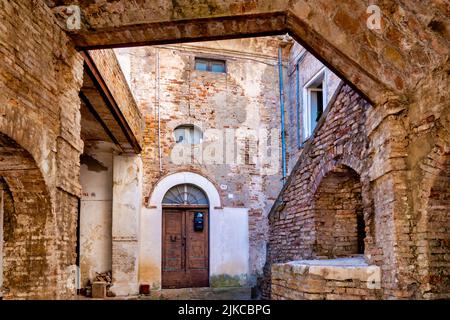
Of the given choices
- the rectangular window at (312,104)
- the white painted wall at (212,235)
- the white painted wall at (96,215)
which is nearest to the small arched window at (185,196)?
the white painted wall at (212,235)

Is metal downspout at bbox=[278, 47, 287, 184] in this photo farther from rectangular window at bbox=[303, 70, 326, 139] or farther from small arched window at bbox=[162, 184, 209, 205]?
small arched window at bbox=[162, 184, 209, 205]

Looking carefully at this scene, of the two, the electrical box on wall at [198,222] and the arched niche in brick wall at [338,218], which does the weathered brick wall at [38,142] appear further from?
the electrical box on wall at [198,222]

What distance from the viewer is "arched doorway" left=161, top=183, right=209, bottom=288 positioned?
1171 centimetres

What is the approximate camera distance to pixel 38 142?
14.1ft

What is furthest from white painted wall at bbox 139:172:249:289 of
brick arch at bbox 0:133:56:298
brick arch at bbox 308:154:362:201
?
brick arch at bbox 0:133:56:298

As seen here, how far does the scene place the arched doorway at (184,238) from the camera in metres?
11.7

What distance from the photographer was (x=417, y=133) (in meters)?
5.15

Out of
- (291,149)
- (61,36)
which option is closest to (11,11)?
(61,36)

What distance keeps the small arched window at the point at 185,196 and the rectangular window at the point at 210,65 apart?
327 centimetres

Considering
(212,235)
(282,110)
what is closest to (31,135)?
(212,235)

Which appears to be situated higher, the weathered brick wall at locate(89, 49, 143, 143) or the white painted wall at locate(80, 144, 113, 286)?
the weathered brick wall at locate(89, 49, 143, 143)

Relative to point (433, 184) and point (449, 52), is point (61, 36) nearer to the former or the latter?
point (449, 52)

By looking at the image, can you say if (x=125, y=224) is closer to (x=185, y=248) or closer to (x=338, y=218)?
(x=185, y=248)

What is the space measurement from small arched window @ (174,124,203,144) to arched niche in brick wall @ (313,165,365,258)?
5166 mm
